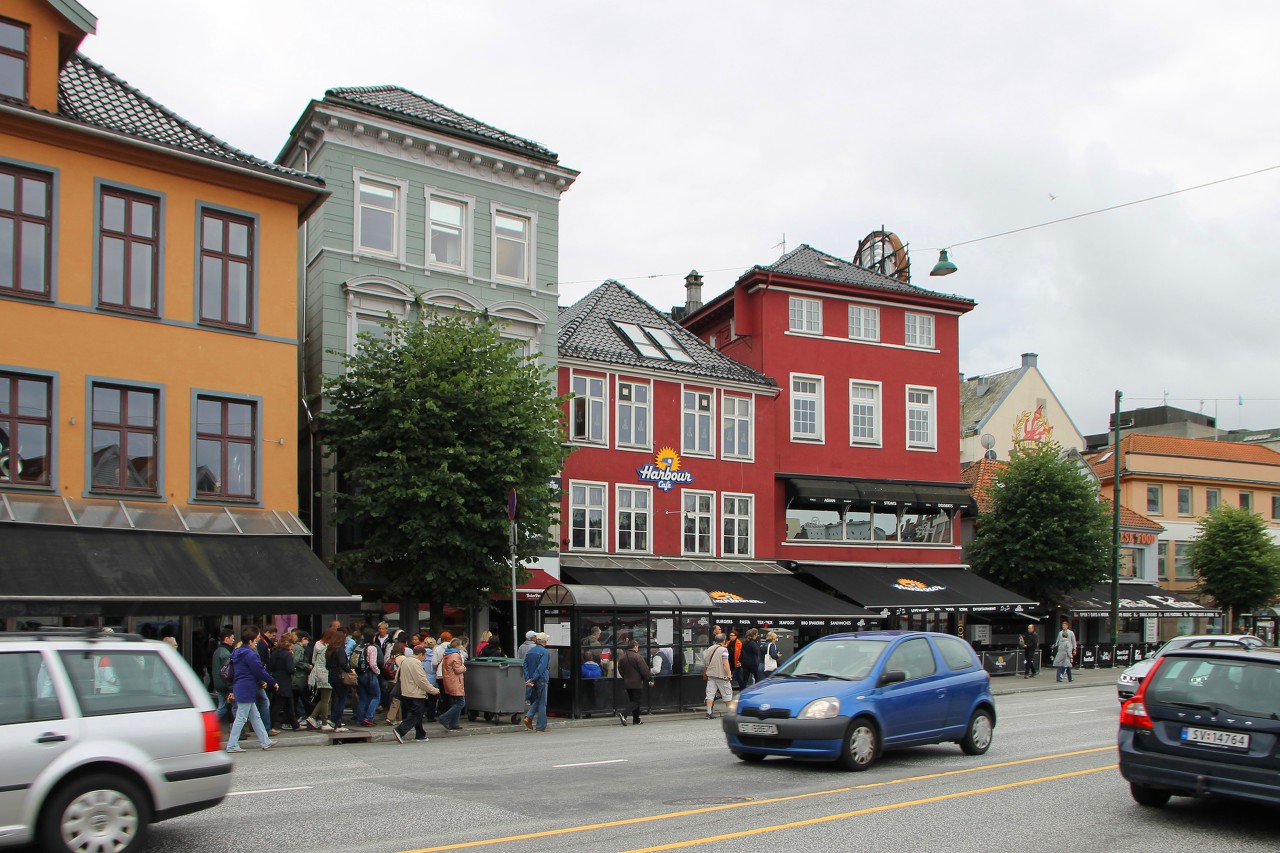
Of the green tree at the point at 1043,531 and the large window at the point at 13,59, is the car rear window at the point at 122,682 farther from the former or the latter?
the green tree at the point at 1043,531

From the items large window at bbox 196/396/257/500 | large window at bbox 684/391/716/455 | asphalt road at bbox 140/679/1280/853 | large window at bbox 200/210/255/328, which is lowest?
asphalt road at bbox 140/679/1280/853

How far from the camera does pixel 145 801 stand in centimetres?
829

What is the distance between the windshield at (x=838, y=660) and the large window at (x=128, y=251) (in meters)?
13.7

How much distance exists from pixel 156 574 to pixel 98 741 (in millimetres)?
11312

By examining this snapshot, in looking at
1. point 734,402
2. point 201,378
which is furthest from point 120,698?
point 734,402

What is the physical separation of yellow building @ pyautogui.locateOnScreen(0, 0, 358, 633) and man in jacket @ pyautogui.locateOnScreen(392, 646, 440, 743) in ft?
8.55

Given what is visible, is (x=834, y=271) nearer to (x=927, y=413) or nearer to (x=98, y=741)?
(x=927, y=413)

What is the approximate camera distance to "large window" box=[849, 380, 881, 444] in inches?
1474

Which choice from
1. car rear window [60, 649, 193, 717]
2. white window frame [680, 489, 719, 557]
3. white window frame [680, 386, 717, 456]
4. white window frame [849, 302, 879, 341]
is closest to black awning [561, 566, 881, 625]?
white window frame [680, 489, 719, 557]

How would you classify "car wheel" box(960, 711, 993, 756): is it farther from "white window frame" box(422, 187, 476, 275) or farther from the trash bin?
"white window frame" box(422, 187, 476, 275)

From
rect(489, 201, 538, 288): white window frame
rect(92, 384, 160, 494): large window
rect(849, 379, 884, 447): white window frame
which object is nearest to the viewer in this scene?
rect(92, 384, 160, 494): large window

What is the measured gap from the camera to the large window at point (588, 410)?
31.9m

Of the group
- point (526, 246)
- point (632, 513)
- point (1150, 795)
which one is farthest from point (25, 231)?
point (1150, 795)

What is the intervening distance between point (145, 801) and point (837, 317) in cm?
3161
